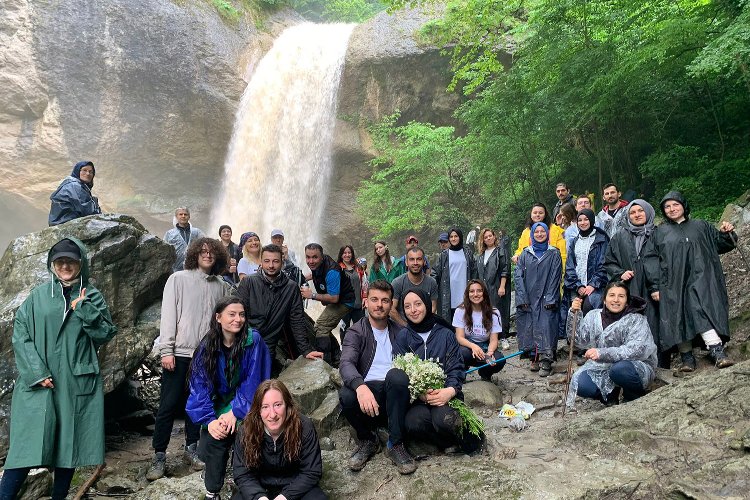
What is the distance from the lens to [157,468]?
457 centimetres

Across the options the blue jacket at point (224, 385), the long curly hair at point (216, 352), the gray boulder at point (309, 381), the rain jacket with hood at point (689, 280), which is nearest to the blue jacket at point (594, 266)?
the rain jacket with hood at point (689, 280)

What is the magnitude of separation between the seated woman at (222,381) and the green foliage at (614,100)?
6393 mm

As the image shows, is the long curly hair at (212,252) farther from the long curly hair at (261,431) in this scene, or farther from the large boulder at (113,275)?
the long curly hair at (261,431)

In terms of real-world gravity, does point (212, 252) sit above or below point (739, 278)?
above

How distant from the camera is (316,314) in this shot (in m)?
15.9

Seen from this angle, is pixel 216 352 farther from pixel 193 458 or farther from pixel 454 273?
pixel 454 273

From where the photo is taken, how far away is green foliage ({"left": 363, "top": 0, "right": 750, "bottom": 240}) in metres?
8.34

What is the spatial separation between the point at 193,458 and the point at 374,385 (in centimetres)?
206

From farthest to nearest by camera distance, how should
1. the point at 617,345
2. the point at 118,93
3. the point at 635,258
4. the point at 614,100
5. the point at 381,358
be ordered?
the point at 118,93
the point at 614,100
the point at 635,258
the point at 617,345
the point at 381,358

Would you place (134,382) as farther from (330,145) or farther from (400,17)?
(400,17)

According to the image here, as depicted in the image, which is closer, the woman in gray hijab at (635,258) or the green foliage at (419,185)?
the woman in gray hijab at (635,258)

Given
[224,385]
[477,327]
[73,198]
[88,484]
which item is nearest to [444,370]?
[224,385]

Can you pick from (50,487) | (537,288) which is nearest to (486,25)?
(537,288)

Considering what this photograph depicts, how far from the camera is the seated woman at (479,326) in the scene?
18.4ft
